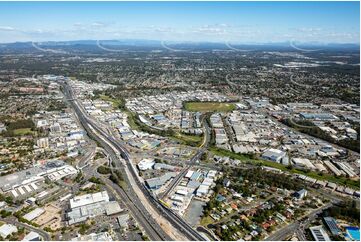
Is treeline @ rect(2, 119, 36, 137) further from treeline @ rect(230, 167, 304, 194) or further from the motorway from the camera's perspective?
treeline @ rect(230, 167, 304, 194)

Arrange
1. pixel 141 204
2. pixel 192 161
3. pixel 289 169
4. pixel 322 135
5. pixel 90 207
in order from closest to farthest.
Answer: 1. pixel 90 207
2. pixel 141 204
3. pixel 289 169
4. pixel 192 161
5. pixel 322 135

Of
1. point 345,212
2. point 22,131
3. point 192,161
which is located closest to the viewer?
point 345,212

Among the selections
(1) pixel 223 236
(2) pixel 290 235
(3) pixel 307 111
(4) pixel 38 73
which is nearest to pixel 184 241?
(1) pixel 223 236

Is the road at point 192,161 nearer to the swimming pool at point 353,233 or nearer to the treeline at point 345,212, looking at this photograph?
the treeline at point 345,212

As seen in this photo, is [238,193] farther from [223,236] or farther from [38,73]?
[38,73]

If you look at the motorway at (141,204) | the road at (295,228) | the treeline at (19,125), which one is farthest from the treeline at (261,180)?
the treeline at (19,125)

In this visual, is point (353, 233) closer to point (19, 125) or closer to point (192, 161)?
point (192, 161)

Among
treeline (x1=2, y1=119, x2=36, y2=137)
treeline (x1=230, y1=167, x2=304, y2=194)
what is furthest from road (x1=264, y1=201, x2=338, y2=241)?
treeline (x1=2, y1=119, x2=36, y2=137)

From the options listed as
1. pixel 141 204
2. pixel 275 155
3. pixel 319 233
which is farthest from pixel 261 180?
pixel 141 204
